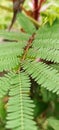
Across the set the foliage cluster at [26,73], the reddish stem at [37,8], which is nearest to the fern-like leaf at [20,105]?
the foliage cluster at [26,73]

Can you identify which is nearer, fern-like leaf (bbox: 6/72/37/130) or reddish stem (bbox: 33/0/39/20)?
fern-like leaf (bbox: 6/72/37/130)

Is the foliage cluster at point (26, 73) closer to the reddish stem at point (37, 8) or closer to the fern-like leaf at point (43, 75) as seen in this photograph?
the fern-like leaf at point (43, 75)

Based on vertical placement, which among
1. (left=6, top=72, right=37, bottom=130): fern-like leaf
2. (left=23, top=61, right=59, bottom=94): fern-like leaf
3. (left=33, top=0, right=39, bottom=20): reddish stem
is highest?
(left=33, top=0, right=39, bottom=20): reddish stem

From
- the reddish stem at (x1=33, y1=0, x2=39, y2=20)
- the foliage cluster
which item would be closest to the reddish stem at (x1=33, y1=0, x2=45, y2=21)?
the reddish stem at (x1=33, y1=0, x2=39, y2=20)

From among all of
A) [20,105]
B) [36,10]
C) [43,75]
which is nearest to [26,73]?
[43,75]

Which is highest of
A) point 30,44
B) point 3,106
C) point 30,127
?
point 30,44

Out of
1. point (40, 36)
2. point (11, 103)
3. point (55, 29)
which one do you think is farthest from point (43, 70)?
point (55, 29)

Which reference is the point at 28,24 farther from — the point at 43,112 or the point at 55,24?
the point at 43,112

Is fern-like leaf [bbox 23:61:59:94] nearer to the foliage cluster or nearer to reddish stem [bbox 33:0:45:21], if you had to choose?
the foliage cluster

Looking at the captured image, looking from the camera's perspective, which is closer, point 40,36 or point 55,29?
point 40,36

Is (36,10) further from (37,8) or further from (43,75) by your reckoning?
(43,75)

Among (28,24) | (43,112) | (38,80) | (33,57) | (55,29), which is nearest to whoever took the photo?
(38,80)
